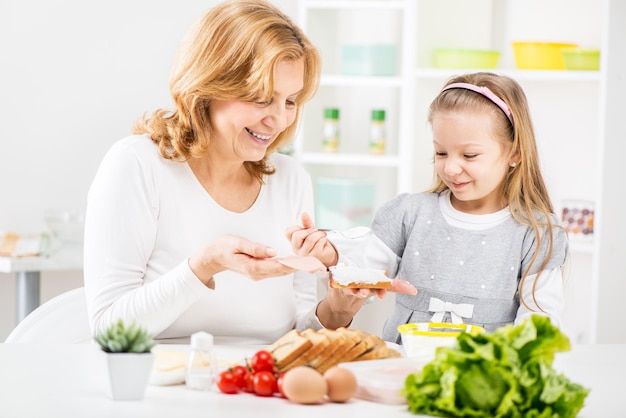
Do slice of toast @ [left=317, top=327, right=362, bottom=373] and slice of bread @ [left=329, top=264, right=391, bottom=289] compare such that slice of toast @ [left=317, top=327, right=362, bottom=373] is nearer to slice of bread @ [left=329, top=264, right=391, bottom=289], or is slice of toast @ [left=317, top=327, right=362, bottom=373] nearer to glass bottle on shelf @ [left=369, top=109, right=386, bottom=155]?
slice of bread @ [left=329, top=264, right=391, bottom=289]

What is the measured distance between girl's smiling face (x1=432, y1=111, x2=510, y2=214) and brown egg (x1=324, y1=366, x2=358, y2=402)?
92 centimetres

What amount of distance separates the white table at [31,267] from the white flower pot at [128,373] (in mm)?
2070

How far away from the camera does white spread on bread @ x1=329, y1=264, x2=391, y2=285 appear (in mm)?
1682

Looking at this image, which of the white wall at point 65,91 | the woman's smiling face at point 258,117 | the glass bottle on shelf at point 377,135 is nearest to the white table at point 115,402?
the woman's smiling face at point 258,117

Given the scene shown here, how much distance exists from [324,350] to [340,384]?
121 millimetres

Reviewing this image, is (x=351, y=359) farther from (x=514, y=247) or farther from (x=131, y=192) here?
(x=514, y=247)

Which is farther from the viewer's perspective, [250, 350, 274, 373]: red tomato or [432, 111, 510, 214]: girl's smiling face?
[432, 111, 510, 214]: girl's smiling face

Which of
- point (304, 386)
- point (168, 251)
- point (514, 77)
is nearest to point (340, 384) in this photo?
point (304, 386)

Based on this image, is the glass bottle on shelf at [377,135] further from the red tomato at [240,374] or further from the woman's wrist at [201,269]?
the red tomato at [240,374]

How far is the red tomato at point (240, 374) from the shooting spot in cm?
130

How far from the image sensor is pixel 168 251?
1.90 m

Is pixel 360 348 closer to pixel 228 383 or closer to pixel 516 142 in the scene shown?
pixel 228 383

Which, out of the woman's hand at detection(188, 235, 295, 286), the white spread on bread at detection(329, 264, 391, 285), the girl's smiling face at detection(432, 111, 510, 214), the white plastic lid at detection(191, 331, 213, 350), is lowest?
the white plastic lid at detection(191, 331, 213, 350)

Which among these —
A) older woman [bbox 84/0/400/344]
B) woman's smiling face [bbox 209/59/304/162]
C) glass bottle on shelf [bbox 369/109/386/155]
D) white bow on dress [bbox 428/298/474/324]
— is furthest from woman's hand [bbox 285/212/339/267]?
glass bottle on shelf [bbox 369/109/386/155]
